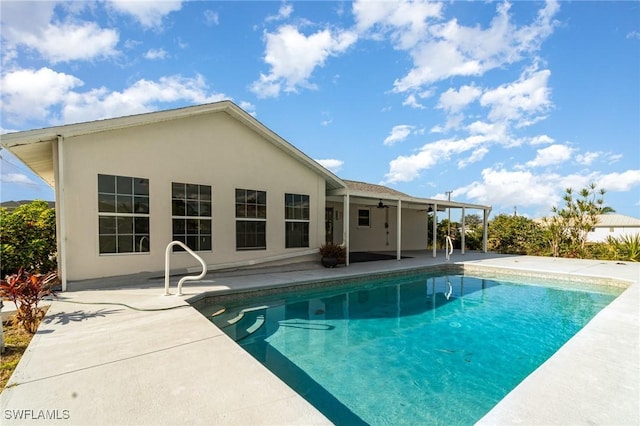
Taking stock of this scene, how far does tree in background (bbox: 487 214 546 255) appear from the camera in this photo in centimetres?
1862

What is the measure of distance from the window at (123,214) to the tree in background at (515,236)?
67.2ft

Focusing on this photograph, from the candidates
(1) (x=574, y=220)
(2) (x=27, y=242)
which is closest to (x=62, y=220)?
(2) (x=27, y=242)

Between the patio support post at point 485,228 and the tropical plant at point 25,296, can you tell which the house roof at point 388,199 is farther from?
the tropical plant at point 25,296

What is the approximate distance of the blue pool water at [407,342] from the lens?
387cm

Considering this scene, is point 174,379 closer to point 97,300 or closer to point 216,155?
point 97,300

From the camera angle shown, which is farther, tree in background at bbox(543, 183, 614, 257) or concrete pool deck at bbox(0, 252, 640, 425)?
tree in background at bbox(543, 183, 614, 257)

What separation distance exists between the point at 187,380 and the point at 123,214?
6.67 metres

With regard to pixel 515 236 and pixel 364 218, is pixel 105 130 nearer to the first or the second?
pixel 364 218

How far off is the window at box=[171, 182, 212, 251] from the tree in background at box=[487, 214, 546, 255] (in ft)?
61.4

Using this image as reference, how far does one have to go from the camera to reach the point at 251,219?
1071cm

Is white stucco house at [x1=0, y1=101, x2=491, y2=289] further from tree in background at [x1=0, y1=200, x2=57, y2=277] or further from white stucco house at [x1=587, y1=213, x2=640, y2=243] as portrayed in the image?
white stucco house at [x1=587, y1=213, x2=640, y2=243]

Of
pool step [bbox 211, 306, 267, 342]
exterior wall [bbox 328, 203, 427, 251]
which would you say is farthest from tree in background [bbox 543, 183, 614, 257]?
pool step [bbox 211, 306, 267, 342]

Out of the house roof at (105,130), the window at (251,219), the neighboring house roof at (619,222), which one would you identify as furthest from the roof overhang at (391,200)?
the neighboring house roof at (619,222)

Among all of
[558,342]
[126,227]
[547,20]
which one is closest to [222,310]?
[126,227]
